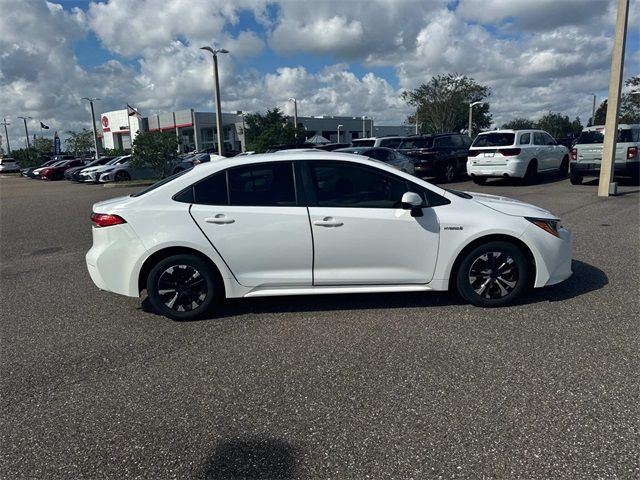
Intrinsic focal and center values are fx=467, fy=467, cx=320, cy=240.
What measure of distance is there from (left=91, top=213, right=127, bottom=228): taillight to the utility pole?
39.7 ft

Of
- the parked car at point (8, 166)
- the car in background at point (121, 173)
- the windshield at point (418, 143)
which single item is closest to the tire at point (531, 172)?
the windshield at point (418, 143)

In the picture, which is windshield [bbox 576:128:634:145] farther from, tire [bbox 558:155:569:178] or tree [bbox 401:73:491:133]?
tree [bbox 401:73:491:133]

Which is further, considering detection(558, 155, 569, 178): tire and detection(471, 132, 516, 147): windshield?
detection(558, 155, 569, 178): tire

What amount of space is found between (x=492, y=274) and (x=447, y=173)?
12.8 meters

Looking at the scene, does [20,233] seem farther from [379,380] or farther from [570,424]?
[570,424]

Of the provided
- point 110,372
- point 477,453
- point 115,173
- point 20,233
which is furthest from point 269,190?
point 115,173

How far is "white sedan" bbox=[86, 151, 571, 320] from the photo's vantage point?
4316 millimetres

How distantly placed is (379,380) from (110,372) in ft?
6.67

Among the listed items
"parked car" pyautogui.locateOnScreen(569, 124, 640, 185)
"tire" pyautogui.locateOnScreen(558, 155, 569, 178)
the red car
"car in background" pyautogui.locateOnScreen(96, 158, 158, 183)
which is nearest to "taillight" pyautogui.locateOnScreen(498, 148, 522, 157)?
"parked car" pyautogui.locateOnScreen(569, 124, 640, 185)

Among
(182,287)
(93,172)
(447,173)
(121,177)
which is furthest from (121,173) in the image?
(182,287)

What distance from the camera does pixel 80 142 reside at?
68875mm

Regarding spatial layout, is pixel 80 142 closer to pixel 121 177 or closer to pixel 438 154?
pixel 121 177

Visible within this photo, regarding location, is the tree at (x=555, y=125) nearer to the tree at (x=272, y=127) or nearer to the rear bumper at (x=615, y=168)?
the tree at (x=272, y=127)

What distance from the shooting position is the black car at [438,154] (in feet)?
→ 53.3
